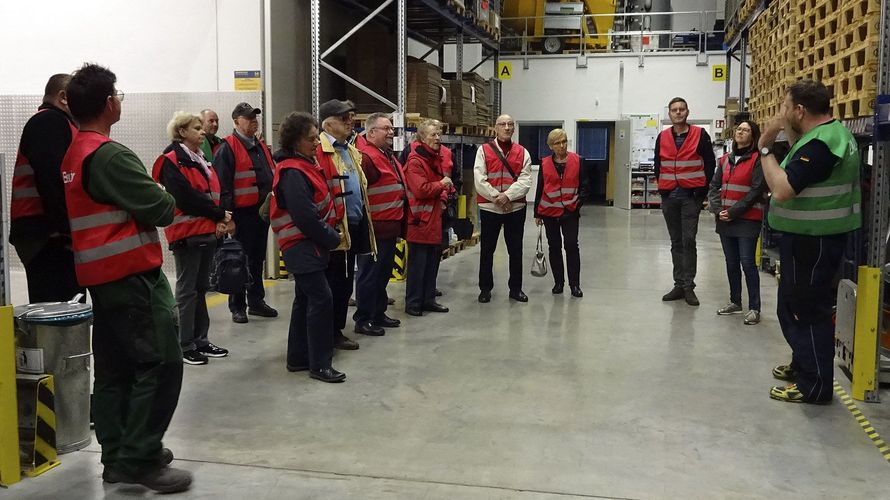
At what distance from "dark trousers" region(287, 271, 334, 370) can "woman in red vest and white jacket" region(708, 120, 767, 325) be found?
400cm

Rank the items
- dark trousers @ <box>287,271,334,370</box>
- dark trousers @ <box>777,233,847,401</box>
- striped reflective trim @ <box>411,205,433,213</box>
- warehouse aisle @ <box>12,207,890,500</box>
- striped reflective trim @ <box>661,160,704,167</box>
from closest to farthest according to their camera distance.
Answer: warehouse aisle @ <box>12,207,890,500</box>, dark trousers @ <box>777,233,847,401</box>, dark trousers @ <box>287,271,334,370</box>, striped reflective trim @ <box>411,205,433,213</box>, striped reflective trim @ <box>661,160,704,167</box>

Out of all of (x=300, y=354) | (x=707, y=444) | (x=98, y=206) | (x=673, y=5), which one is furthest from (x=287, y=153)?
(x=673, y=5)

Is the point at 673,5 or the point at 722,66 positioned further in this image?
the point at 673,5

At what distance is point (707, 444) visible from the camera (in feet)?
13.9

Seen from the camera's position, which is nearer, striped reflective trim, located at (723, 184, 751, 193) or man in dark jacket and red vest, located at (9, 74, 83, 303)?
man in dark jacket and red vest, located at (9, 74, 83, 303)

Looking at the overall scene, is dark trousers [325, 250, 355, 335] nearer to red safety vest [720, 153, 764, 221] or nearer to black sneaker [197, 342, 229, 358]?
black sneaker [197, 342, 229, 358]

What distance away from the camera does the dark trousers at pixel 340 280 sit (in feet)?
19.4

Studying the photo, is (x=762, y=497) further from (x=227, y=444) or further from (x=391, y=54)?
(x=391, y=54)

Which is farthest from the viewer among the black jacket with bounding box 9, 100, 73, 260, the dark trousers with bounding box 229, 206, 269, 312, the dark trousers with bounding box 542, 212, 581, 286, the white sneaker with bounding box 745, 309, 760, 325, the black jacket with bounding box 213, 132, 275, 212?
the dark trousers with bounding box 542, 212, 581, 286

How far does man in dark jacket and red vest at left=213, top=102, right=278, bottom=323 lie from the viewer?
22.0 feet

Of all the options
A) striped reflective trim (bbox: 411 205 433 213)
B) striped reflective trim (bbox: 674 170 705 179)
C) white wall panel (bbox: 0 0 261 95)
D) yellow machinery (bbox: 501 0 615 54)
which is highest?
yellow machinery (bbox: 501 0 615 54)

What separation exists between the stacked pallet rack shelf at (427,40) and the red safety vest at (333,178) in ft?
11.7

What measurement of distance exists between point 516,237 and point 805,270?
146 inches

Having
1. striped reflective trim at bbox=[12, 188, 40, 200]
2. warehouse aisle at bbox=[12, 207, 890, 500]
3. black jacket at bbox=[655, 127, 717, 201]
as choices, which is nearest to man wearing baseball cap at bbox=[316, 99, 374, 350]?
warehouse aisle at bbox=[12, 207, 890, 500]
